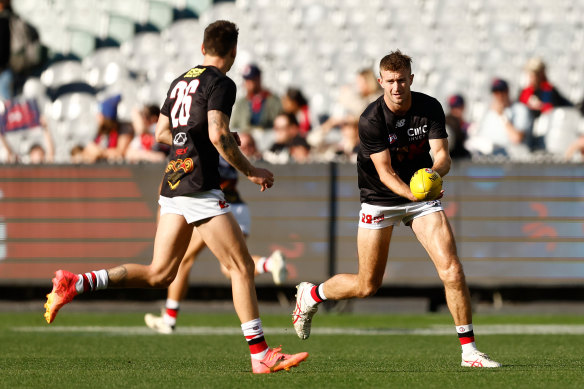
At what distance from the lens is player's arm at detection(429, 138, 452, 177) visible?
6.98 metres

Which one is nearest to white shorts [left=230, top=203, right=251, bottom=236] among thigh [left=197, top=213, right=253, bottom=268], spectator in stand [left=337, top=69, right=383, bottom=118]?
spectator in stand [left=337, top=69, right=383, bottom=118]

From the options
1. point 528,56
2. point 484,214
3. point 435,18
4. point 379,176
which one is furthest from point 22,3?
point 379,176

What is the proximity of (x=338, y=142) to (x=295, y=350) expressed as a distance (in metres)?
6.41

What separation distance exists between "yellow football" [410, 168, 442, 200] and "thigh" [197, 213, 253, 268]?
3.92 ft

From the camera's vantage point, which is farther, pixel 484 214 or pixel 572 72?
pixel 572 72

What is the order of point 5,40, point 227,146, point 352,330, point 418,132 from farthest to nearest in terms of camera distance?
point 5,40 → point 352,330 → point 418,132 → point 227,146

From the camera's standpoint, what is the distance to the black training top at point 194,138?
6.45 metres

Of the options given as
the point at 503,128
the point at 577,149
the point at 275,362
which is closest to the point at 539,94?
the point at 503,128

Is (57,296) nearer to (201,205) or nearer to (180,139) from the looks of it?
(201,205)

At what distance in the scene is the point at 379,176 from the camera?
281 inches

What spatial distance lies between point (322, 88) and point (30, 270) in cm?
612

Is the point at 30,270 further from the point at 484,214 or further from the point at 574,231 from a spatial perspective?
the point at 574,231

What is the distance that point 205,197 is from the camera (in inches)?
255

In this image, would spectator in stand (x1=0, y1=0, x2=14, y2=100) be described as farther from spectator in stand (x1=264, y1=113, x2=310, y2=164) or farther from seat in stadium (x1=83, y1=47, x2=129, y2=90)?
spectator in stand (x1=264, y1=113, x2=310, y2=164)
